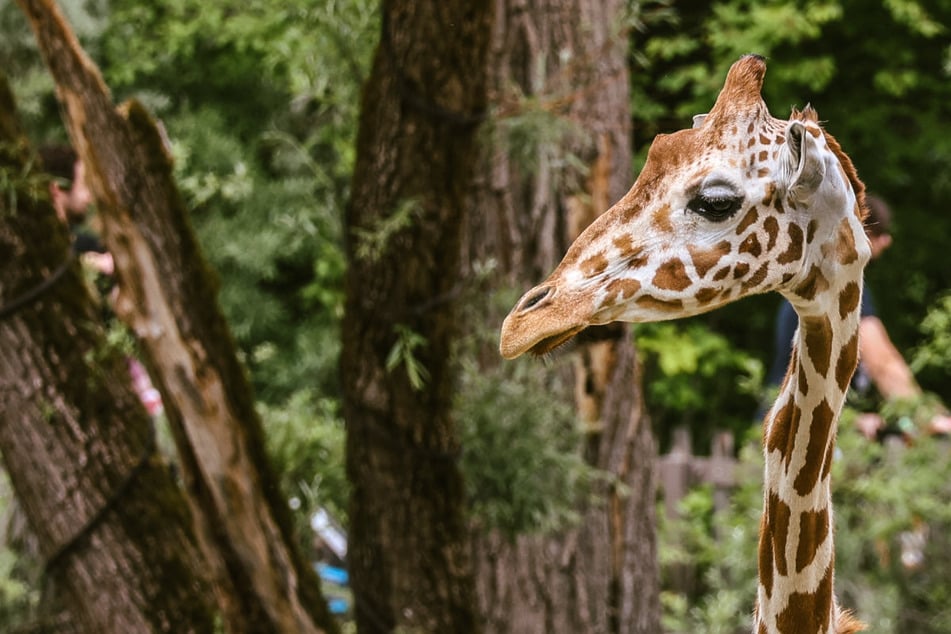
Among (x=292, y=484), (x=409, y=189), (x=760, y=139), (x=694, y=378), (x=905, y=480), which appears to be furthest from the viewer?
(x=694, y=378)

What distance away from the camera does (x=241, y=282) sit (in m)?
7.05

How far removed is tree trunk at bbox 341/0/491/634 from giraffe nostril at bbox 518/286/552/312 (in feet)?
3.91

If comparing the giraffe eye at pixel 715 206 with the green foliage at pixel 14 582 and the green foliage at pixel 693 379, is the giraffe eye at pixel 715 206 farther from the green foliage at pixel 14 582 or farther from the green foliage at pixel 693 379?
the green foliage at pixel 693 379

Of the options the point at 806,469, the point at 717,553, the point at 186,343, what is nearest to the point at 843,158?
the point at 806,469

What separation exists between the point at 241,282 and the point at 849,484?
156 inches

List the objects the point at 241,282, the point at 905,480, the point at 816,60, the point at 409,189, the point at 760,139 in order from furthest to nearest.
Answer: the point at 241,282 → the point at 816,60 → the point at 905,480 → the point at 409,189 → the point at 760,139

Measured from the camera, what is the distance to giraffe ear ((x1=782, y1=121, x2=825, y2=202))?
4.24 ft

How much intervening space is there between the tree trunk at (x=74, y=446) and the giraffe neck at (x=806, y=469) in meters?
1.56

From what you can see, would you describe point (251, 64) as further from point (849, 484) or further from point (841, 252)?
point (841, 252)

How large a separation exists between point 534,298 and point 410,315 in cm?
131

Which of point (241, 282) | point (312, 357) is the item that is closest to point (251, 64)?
point (241, 282)

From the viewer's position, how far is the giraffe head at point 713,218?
1.29 meters

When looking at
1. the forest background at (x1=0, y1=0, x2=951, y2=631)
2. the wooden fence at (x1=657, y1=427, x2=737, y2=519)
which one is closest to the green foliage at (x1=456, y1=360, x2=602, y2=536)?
the forest background at (x1=0, y1=0, x2=951, y2=631)

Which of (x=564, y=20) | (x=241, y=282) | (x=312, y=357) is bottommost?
(x=312, y=357)
